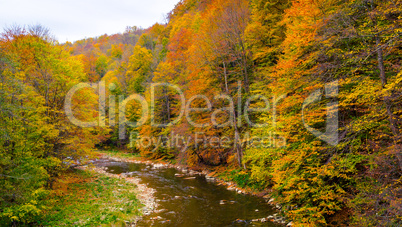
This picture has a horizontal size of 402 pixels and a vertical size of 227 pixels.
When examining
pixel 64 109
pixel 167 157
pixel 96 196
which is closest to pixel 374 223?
pixel 96 196

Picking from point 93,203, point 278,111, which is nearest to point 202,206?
point 93,203

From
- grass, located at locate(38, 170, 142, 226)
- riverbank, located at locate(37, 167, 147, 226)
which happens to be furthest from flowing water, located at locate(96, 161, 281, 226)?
grass, located at locate(38, 170, 142, 226)

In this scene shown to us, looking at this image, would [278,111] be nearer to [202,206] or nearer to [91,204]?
[202,206]

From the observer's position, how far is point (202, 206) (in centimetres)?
1241

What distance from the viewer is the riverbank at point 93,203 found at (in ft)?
31.9

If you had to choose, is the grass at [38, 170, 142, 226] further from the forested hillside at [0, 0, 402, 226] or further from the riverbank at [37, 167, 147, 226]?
the forested hillside at [0, 0, 402, 226]

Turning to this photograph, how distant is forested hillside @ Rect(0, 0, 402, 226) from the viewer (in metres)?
6.95

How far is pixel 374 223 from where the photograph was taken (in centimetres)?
654

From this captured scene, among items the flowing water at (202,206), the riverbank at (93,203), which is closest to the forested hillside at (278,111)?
the riverbank at (93,203)

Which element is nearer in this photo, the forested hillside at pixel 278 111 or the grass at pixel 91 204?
the forested hillside at pixel 278 111

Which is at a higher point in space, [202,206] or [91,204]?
[91,204]

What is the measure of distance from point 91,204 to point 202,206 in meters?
6.01

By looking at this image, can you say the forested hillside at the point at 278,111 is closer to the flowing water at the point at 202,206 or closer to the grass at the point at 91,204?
the grass at the point at 91,204

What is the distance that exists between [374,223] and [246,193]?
8.16 meters
